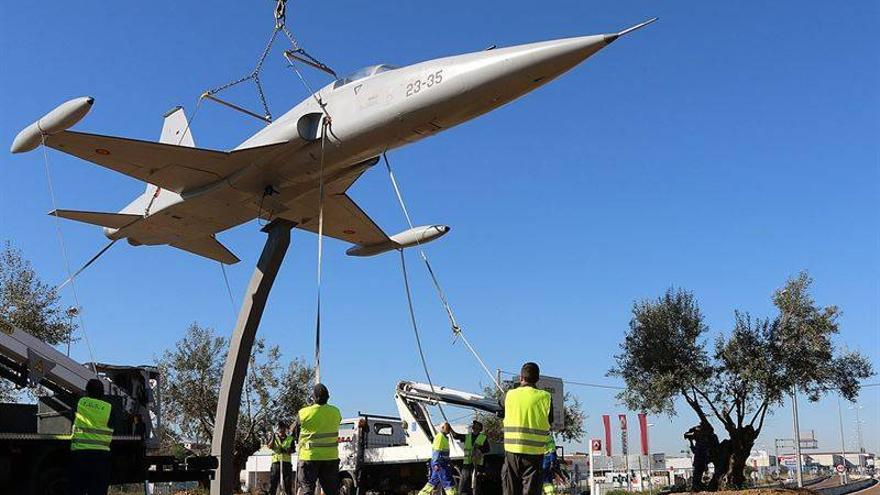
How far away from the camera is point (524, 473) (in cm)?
693

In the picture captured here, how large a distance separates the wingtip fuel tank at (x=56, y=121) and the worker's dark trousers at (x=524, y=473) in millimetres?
9337

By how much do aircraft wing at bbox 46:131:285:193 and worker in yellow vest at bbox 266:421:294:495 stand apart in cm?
536

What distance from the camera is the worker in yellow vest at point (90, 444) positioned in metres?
9.08

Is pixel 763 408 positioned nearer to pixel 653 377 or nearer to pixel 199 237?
pixel 653 377

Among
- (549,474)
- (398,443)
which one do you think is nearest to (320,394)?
(549,474)

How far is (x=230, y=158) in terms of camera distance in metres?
14.6

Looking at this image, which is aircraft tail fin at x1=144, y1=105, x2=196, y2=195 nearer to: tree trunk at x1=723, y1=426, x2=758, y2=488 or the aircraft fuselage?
the aircraft fuselage

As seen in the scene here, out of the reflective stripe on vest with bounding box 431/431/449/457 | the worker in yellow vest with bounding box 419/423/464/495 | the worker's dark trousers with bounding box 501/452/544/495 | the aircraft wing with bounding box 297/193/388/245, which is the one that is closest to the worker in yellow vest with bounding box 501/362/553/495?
the worker's dark trousers with bounding box 501/452/544/495

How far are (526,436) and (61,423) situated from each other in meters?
7.83

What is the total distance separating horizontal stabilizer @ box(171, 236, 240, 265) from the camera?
1867cm

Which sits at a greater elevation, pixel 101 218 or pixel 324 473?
pixel 101 218

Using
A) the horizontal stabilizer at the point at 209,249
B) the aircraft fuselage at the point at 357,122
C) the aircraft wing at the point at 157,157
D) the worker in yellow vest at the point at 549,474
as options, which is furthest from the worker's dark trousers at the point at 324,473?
the horizontal stabilizer at the point at 209,249

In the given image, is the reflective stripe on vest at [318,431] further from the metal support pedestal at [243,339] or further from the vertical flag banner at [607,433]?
the vertical flag banner at [607,433]

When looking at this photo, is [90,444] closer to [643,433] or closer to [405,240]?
[405,240]
